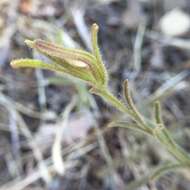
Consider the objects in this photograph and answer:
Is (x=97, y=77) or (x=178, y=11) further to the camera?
(x=178, y=11)

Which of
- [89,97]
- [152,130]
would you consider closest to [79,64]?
[152,130]

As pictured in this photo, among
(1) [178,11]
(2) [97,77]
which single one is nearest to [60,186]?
(2) [97,77]

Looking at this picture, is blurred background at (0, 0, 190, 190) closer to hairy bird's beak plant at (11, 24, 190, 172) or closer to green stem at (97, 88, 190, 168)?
green stem at (97, 88, 190, 168)

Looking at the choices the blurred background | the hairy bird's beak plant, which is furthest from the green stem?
the blurred background

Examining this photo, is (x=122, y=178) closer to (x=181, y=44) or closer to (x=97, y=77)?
(x=181, y=44)

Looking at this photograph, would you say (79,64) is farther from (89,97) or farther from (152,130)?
(89,97)

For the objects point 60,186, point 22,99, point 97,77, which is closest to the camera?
point 97,77

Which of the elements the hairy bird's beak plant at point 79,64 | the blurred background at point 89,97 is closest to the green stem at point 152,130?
the hairy bird's beak plant at point 79,64
